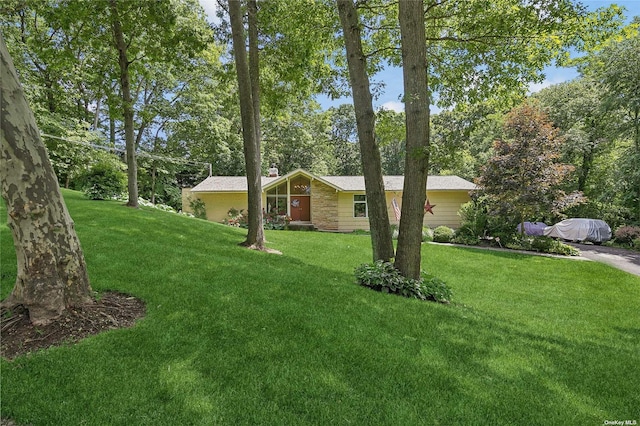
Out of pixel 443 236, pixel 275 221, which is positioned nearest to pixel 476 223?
pixel 443 236

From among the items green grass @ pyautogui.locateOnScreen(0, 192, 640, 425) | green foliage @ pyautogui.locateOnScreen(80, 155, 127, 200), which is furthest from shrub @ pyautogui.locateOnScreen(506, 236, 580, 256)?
green foliage @ pyautogui.locateOnScreen(80, 155, 127, 200)

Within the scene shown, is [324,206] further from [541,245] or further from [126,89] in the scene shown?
[126,89]

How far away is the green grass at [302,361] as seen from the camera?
2131 mm

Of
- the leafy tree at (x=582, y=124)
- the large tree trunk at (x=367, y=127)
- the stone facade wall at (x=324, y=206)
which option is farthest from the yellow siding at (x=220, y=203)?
the leafy tree at (x=582, y=124)

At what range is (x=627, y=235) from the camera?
50.5 ft

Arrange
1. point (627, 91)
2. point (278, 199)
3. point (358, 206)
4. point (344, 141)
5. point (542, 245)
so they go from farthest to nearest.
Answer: point (344, 141) → point (278, 199) → point (358, 206) → point (627, 91) → point (542, 245)

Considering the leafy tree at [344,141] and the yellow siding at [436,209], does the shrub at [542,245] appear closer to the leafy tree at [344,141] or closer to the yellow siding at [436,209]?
the yellow siding at [436,209]

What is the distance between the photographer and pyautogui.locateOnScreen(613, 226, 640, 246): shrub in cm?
1514

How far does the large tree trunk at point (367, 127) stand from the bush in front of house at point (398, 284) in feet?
2.37

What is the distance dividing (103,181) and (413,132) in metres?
13.3

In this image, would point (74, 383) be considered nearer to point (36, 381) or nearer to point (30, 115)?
point (36, 381)

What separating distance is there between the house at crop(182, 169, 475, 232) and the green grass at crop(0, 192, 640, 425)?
1387 cm

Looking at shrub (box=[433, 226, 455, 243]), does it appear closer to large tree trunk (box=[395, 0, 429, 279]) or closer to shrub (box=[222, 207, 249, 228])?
shrub (box=[222, 207, 249, 228])

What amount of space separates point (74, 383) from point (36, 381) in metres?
0.26
